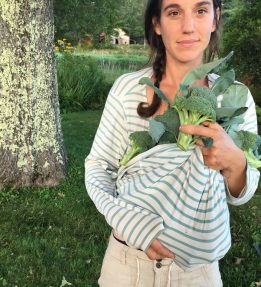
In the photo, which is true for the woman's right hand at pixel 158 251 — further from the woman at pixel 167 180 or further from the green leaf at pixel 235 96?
the green leaf at pixel 235 96

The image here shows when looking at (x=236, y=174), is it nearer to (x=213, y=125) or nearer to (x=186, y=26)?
(x=213, y=125)

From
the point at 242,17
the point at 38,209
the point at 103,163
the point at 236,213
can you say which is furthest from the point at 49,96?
the point at 242,17

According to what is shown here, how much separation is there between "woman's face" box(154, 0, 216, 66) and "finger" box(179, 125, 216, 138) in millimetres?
416

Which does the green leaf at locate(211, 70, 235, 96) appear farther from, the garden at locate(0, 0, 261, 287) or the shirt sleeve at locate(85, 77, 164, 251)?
the garden at locate(0, 0, 261, 287)

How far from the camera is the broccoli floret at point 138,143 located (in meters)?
1.88

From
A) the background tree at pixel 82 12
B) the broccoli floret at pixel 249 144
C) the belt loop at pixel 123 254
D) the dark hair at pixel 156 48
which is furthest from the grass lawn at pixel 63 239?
the background tree at pixel 82 12

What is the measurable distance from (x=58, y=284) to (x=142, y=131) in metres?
2.42

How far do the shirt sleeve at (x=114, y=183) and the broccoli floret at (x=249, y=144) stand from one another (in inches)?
17.3

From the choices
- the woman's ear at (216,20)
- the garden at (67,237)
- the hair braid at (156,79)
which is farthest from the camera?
the garden at (67,237)

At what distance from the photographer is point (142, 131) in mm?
1928

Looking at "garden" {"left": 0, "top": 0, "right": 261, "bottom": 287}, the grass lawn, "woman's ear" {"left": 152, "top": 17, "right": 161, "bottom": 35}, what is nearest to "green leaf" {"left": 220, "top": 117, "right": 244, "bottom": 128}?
"woman's ear" {"left": 152, "top": 17, "right": 161, "bottom": 35}

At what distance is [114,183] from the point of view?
6.79 ft

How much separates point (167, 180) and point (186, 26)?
0.63 m

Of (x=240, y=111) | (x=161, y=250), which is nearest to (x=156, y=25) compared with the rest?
(x=240, y=111)
